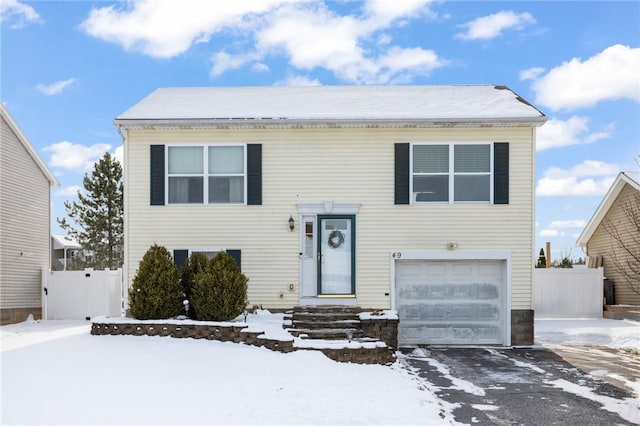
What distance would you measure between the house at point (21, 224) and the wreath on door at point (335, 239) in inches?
414

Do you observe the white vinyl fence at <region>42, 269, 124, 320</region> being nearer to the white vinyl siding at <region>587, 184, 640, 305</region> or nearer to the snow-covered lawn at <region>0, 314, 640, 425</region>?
the snow-covered lawn at <region>0, 314, 640, 425</region>

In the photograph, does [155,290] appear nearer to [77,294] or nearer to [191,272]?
[191,272]

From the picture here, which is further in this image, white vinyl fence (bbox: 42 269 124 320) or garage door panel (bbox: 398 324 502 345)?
white vinyl fence (bbox: 42 269 124 320)

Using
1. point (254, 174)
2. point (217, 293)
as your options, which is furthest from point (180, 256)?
point (254, 174)

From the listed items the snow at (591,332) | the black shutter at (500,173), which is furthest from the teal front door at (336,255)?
the snow at (591,332)

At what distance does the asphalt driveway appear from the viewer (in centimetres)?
756

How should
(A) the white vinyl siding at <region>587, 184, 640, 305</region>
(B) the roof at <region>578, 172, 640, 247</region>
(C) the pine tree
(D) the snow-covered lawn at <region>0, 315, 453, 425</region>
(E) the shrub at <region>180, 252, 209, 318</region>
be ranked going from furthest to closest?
(C) the pine tree < (A) the white vinyl siding at <region>587, 184, 640, 305</region> < (B) the roof at <region>578, 172, 640, 247</region> < (E) the shrub at <region>180, 252, 209, 318</region> < (D) the snow-covered lawn at <region>0, 315, 453, 425</region>

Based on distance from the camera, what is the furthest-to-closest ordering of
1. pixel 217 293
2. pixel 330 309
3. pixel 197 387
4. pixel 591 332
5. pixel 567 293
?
pixel 567 293 → pixel 591 332 → pixel 330 309 → pixel 217 293 → pixel 197 387

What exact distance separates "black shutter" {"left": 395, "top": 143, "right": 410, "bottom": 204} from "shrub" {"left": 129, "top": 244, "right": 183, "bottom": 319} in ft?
17.5

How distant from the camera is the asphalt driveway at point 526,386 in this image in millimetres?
7559

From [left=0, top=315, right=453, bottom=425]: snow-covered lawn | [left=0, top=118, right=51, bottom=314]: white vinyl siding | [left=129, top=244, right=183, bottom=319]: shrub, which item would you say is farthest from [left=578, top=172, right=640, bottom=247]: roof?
[left=0, top=118, right=51, bottom=314]: white vinyl siding

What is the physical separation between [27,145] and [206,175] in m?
8.83

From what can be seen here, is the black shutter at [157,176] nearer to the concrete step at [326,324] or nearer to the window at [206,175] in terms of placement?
the window at [206,175]

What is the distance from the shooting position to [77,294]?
19.2 m
